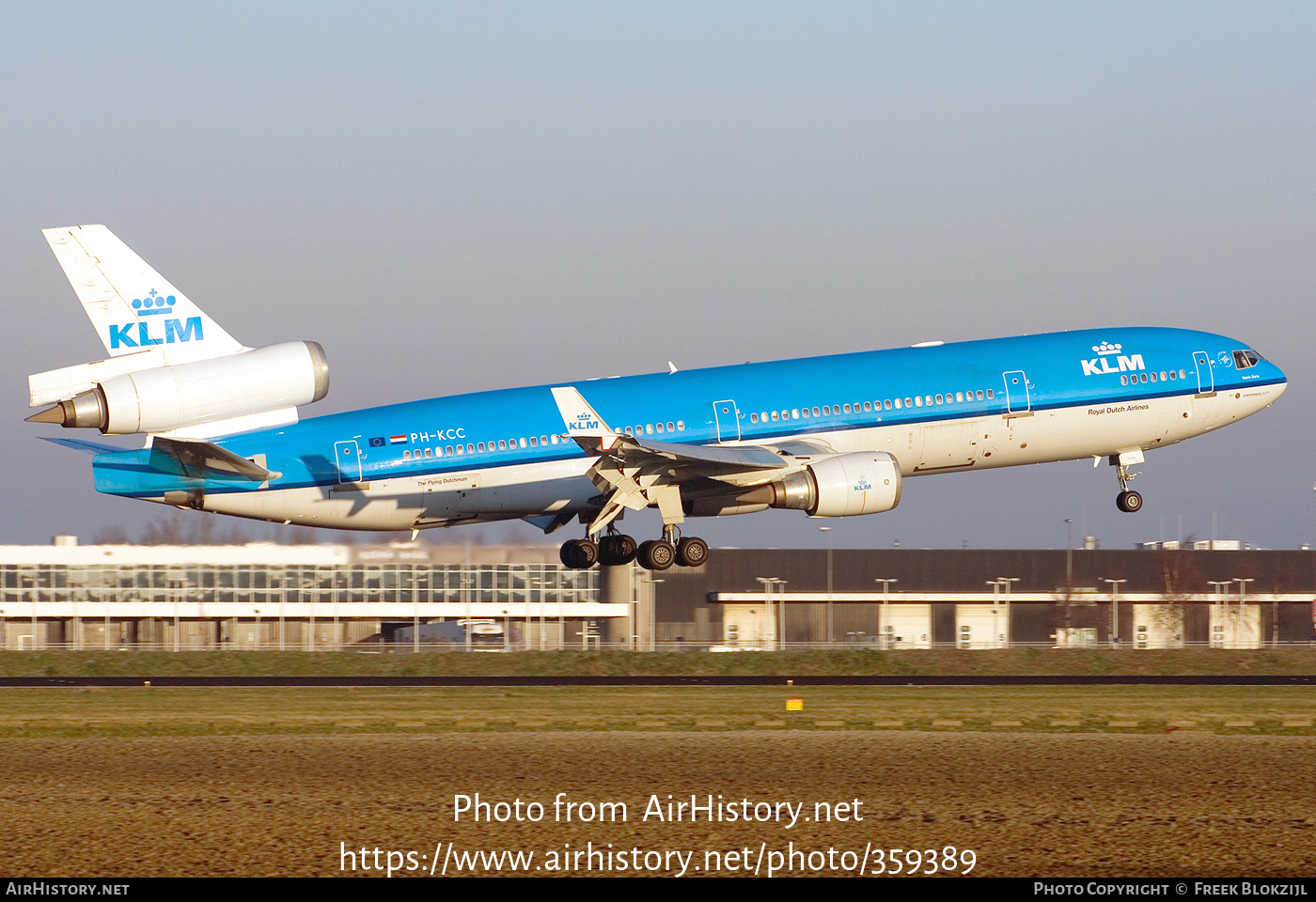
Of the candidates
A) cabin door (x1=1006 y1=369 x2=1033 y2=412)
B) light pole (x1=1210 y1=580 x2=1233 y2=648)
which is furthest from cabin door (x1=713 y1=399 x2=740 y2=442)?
light pole (x1=1210 y1=580 x2=1233 y2=648)

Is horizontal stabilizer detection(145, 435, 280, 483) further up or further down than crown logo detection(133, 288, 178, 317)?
further down

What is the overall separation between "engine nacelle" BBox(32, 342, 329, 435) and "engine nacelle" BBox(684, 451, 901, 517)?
12.5 m

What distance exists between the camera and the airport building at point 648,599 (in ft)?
288

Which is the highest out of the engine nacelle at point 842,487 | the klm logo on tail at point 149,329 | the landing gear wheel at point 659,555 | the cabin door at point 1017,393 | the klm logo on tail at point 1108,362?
the klm logo on tail at point 149,329

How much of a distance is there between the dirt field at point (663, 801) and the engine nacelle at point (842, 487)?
29.3 ft

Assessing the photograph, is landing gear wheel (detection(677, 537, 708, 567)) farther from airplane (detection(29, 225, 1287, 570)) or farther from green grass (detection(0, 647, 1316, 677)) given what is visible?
green grass (detection(0, 647, 1316, 677))

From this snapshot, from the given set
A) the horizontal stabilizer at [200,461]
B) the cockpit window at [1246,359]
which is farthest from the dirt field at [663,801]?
the cockpit window at [1246,359]

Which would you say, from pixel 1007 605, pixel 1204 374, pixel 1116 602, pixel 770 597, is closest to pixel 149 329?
pixel 1204 374

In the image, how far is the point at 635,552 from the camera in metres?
46.1

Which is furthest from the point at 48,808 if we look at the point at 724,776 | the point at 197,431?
the point at 197,431

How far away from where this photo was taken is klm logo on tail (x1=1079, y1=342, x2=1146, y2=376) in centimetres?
4569

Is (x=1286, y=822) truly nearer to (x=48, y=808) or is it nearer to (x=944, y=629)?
(x=48, y=808)

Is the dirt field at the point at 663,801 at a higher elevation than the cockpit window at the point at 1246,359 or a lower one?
lower

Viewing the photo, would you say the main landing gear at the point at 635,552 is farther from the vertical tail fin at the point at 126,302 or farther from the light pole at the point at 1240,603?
the light pole at the point at 1240,603
